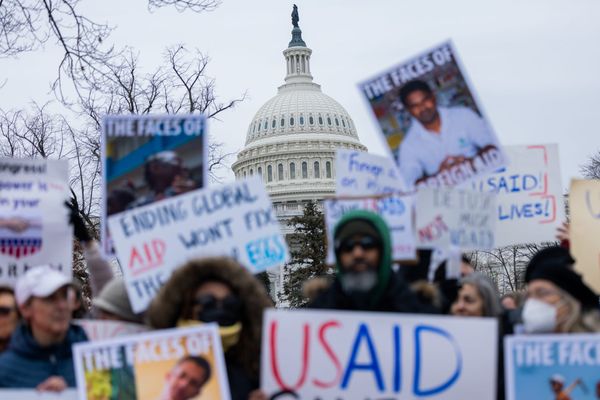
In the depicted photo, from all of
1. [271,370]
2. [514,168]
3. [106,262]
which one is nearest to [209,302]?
[271,370]

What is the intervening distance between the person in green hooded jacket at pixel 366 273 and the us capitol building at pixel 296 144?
299ft

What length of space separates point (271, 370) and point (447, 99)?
7.10 feet

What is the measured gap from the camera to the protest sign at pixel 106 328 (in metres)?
4.81

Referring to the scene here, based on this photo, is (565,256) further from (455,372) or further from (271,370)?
(271,370)

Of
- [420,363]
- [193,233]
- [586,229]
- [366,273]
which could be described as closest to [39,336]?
[193,233]

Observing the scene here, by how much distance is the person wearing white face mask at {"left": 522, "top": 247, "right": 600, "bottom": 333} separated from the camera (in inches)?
172

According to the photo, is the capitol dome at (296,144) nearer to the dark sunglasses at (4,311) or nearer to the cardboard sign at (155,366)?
the dark sunglasses at (4,311)

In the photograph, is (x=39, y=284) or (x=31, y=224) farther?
(x=31, y=224)

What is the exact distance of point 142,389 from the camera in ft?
14.2

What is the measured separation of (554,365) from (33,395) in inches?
78.6

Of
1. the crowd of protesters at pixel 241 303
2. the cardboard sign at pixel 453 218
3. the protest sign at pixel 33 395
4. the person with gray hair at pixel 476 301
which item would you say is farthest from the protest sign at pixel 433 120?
the protest sign at pixel 33 395

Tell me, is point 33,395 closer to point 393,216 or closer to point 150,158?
point 150,158

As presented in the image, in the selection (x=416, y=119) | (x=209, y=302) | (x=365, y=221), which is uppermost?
(x=416, y=119)

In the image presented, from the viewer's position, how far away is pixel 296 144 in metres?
104
